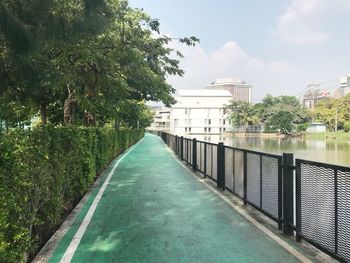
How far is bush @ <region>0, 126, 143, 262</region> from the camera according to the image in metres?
4.24

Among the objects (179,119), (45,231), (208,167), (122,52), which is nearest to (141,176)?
(208,167)

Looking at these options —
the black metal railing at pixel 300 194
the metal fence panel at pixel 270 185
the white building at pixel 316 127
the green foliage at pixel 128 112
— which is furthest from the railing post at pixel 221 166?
the white building at pixel 316 127

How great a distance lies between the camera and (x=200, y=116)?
132500 mm

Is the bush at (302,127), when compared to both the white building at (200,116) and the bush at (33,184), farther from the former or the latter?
the bush at (33,184)

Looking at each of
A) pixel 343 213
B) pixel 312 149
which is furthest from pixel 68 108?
pixel 312 149

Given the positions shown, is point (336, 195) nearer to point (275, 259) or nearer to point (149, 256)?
point (275, 259)

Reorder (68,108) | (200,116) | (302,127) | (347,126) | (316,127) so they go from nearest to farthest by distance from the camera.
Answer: (68,108) → (347,126) → (302,127) → (316,127) → (200,116)

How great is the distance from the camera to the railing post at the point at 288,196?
647cm

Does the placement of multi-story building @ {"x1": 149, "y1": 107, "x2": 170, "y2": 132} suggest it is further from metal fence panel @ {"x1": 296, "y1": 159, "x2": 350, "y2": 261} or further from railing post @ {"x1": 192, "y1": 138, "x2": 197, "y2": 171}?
metal fence panel @ {"x1": 296, "y1": 159, "x2": 350, "y2": 261}

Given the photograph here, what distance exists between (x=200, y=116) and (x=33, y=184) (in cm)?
12768

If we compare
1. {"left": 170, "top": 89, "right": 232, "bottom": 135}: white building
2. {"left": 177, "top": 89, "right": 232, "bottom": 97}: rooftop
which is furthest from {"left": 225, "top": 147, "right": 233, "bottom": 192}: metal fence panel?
Answer: {"left": 177, "top": 89, "right": 232, "bottom": 97}: rooftop

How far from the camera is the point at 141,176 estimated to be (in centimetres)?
1482

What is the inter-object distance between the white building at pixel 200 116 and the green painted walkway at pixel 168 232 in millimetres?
119089

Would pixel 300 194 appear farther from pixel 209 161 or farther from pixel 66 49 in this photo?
pixel 209 161
